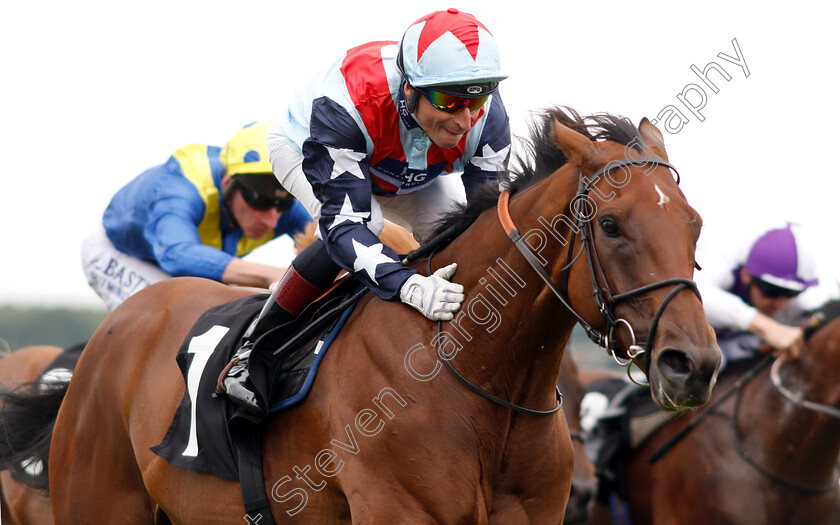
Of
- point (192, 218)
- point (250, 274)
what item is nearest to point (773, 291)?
point (250, 274)

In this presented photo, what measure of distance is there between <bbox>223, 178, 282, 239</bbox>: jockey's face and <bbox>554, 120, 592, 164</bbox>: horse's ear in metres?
3.90

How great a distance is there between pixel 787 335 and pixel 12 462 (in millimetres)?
4692

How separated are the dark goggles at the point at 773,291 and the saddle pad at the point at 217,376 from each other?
13.4 feet

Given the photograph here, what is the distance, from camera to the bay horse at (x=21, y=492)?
606 cm

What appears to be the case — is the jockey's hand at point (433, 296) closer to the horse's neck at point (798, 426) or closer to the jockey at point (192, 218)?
the jockey at point (192, 218)

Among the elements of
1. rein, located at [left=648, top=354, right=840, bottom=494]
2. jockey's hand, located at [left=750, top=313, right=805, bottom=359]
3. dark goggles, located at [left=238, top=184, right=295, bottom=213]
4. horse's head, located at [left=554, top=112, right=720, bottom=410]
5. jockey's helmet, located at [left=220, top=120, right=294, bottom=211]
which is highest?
horse's head, located at [left=554, top=112, right=720, bottom=410]

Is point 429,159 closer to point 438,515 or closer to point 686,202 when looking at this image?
point 686,202

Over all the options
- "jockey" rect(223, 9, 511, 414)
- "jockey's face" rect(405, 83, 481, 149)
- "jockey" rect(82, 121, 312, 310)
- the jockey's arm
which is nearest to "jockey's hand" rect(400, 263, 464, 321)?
"jockey" rect(223, 9, 511, 414)

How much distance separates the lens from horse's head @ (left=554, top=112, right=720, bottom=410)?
2.34 metres

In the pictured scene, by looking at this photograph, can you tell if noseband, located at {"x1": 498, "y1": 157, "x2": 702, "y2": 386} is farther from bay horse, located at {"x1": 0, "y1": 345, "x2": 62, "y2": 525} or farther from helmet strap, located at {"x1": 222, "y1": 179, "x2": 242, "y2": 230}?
bay horse, located at {"x1": 0, "y1": 345, "x2": 62, "y2": 525}

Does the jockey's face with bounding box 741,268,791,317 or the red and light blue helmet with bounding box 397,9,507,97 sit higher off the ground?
the red and light blue helmet with bounding box 397,9,507,97

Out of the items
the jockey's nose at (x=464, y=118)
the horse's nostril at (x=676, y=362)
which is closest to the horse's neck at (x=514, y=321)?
the jockey's nose at (x=464, y=118)

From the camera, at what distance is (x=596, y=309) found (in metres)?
2.56

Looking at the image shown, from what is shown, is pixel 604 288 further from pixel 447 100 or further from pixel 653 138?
pixel 447 100
